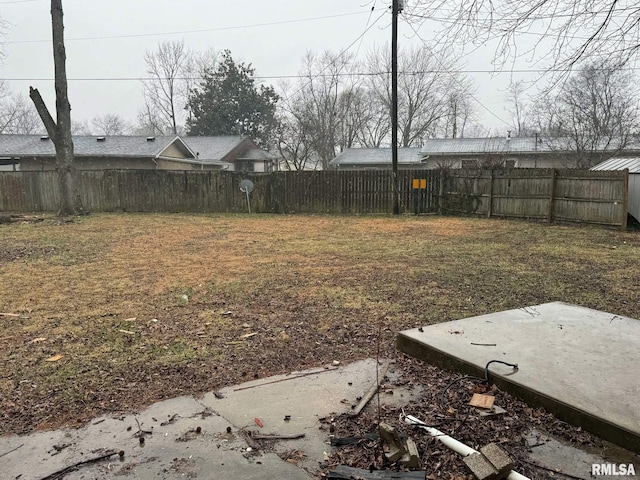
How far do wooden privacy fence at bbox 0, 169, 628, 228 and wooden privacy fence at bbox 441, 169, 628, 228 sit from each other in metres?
0.03

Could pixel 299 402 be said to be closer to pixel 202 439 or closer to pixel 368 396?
pixel 368 396

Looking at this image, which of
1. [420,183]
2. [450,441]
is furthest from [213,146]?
[450,441]

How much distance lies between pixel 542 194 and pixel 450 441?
12147 millimetres

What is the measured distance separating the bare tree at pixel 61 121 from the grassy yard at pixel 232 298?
4.79 metres

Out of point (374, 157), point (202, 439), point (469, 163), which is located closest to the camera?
point (202, 439)

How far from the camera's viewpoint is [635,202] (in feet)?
34.6

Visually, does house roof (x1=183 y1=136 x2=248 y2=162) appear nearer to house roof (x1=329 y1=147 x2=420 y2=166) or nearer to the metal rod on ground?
house roof (x1=329 y1=147 x2=420 y2=166)

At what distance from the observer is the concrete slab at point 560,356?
2102 millimetres

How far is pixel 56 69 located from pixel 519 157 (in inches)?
899

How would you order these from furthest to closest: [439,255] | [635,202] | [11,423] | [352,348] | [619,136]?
[619,136] → [635,202] → [439,255] → [352,348] → [11,423]

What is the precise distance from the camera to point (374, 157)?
29.3 m

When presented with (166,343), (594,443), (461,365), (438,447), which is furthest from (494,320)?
(166,343)

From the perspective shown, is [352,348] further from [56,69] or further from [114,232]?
[56,69]

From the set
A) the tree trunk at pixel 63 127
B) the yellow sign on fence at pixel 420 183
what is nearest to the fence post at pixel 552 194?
the yellow sign on fence at pixel 420 183
